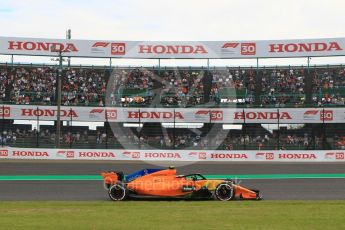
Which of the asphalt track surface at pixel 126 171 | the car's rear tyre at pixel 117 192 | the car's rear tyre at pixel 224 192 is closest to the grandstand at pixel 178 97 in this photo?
the asphalt track surface at pixel 126 171

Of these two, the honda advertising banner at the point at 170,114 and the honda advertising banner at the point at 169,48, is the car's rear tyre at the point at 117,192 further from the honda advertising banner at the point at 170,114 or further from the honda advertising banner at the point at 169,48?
the honda advertising banner at the point at 169,48

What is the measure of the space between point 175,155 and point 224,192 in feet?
58.3

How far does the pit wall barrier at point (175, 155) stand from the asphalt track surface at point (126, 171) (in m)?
1.50

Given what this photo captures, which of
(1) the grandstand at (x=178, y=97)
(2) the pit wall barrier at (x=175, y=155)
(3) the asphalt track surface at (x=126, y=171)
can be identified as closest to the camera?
(3) the asphalt track surface at (x=126, y=171)

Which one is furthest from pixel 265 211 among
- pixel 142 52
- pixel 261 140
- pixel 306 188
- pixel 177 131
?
pixel 142 52

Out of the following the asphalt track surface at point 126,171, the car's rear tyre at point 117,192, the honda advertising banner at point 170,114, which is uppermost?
the honda advertising banner at point 170,114

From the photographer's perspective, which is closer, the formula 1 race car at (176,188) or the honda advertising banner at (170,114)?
the formula 1 race car at (176,188)

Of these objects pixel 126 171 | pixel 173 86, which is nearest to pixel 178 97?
pixel 173 86

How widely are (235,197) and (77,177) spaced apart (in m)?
9.32

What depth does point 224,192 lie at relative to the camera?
14234mm

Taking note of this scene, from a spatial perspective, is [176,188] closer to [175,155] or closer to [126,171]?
[126,171]

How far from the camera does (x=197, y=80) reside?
41.6m

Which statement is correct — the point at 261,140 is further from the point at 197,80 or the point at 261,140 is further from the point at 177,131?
the point at 197,80

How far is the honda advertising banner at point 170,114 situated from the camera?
36.2 metres
